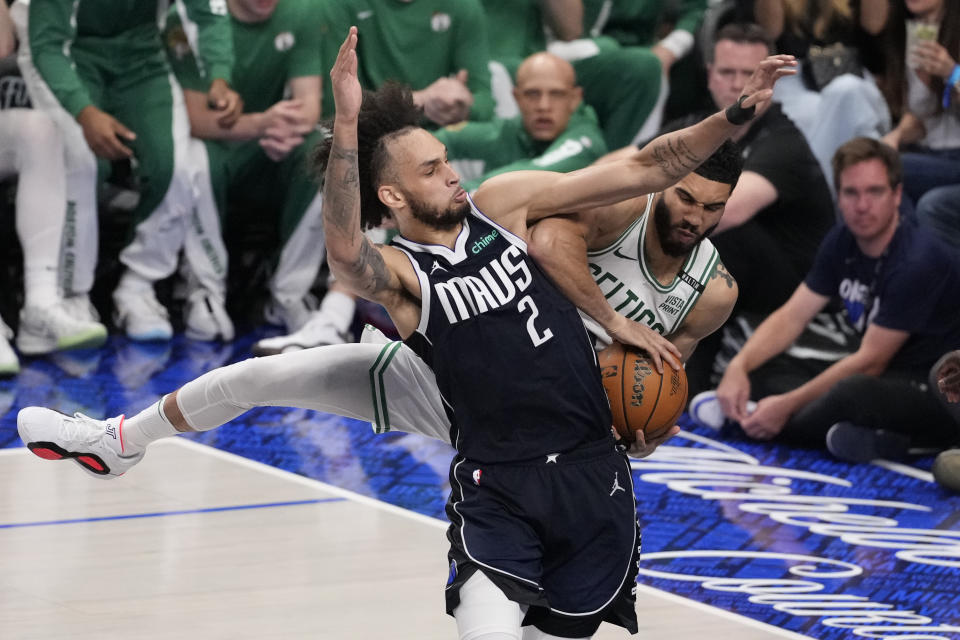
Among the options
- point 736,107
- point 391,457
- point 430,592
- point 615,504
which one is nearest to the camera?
point 736,107

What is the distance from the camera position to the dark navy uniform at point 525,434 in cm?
319

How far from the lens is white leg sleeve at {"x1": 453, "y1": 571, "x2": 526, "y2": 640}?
9.86 ft

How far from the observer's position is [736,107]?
120 inches

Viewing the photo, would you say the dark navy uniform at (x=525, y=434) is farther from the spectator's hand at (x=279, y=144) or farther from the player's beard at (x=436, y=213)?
the spectator's hand at (x=279, y=144)

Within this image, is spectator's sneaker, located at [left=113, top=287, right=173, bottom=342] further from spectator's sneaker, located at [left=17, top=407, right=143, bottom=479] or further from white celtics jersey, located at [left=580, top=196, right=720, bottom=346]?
white celtics jersey, located at [left=580, top=196, right=720, bottom=346]

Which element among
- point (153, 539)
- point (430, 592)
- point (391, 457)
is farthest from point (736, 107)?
point (391, 457)

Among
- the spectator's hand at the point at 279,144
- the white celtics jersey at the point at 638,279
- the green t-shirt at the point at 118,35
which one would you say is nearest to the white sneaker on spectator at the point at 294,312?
the spectator's hand at the point at 279,144

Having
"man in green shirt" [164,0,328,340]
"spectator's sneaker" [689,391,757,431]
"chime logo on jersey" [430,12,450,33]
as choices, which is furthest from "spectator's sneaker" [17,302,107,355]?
"spectator's sneaker" [689,391,757,431]

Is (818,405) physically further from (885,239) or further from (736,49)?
(736,49)

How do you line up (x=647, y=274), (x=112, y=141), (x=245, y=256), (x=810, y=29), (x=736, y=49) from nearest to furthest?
(x=647, y=274)
(x=736, y=49)
(x=112, y=141)
(x=810, y=29)
(x=245, y=256)

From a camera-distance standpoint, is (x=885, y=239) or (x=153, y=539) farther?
(x=885, y=239)

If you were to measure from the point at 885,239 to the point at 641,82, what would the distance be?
235 centimetres

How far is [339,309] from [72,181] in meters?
1.43

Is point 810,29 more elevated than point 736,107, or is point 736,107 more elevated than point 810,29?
point 736,107
